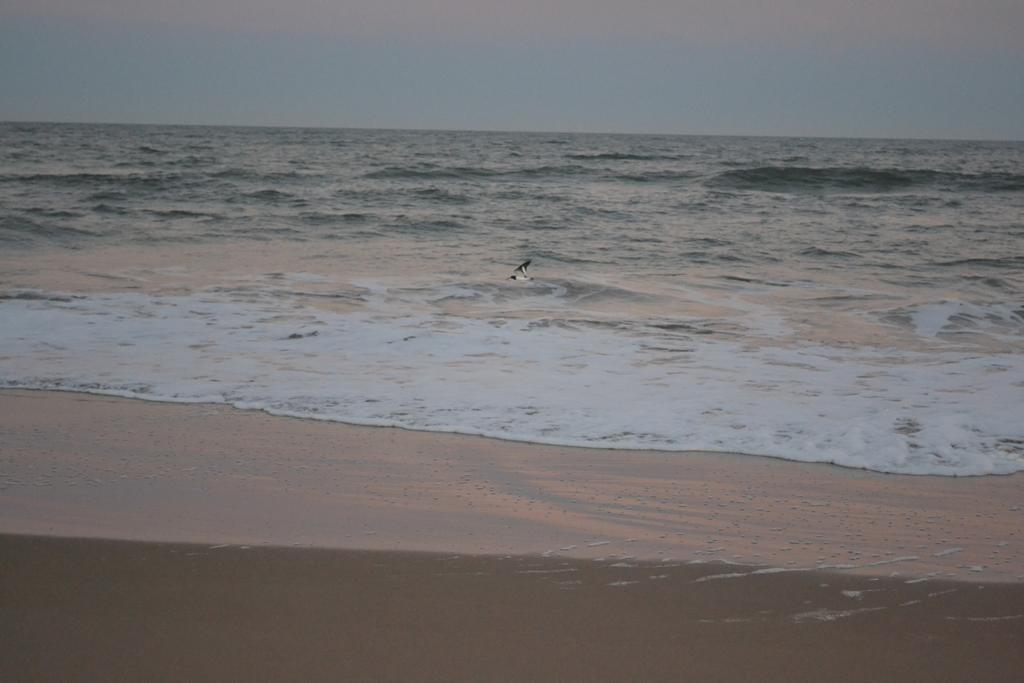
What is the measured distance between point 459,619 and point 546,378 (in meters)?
Answer: 3.26

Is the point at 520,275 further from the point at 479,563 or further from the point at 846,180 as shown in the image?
the point at 846,180

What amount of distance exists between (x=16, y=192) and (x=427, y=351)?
15808 millimetres

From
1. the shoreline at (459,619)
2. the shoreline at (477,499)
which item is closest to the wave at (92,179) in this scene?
the shoreline at (477,499)

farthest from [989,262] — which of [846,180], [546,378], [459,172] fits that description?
[459,172]

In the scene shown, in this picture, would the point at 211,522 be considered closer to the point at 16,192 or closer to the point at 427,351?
the point at 427,351

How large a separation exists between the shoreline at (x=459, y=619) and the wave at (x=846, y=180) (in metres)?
22.8

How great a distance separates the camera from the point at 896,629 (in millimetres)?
2639

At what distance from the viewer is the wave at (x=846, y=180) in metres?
25.4

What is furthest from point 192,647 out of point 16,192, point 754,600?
point 16,192

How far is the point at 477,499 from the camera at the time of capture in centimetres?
372

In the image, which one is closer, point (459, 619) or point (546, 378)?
point (459, 619)

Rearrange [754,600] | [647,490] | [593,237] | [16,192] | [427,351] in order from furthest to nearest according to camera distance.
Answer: [16,192], [593,237], [427,351], [647,490], [754,600]

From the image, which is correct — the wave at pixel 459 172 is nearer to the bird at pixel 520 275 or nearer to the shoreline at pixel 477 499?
the bird at pixel 520 275

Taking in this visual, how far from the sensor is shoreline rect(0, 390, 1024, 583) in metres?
3.23
